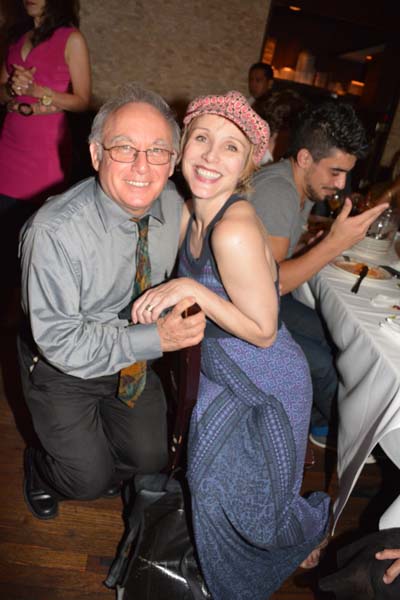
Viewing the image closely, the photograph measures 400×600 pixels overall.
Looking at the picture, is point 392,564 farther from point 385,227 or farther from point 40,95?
point 40,95

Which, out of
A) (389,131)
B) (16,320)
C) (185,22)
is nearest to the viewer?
(16,320)

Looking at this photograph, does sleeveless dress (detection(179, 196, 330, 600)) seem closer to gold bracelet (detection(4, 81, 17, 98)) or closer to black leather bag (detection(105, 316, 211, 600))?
black leather bag (detection(105, 316, 211, 600))

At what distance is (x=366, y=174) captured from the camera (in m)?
6.02

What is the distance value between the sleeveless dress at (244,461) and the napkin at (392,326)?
373mm

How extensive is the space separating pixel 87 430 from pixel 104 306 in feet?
1.46

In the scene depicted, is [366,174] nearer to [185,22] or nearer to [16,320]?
[185,22]

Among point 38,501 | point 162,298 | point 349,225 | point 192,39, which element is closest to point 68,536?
point 38,501

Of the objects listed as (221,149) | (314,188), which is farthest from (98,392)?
(314,188)

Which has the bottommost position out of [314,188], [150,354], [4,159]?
[150,354]

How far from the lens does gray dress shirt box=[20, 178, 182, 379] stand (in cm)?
129

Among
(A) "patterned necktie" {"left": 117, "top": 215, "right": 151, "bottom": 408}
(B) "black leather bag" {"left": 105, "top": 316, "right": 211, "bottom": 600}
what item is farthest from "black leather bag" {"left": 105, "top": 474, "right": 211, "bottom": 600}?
(A) "patterned necktie" {"left": 117, "top": 215, "right": 151, "bottom": 408}

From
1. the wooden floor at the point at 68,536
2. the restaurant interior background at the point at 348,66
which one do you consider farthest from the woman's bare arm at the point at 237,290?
the restaurant interior background at the point at 348,66

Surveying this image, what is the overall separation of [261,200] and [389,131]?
14.9ft

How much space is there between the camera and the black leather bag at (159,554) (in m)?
1.37
